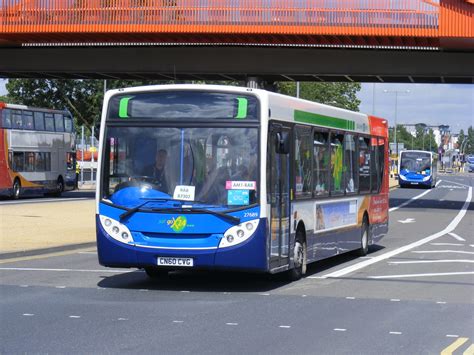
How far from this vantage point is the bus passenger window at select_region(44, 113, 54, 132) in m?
51.9

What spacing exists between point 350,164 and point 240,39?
22.2 m

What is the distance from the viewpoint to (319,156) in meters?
16.4

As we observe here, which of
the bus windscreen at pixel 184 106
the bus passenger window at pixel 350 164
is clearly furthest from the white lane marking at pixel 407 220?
the bus windscreen at pixel 184 106

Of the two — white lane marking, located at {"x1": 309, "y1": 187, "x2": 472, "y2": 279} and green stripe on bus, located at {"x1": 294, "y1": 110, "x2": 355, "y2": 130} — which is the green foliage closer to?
white lane marking, located at {"x1": 309, "y1": 187, "x2": 472, "y2": 279}

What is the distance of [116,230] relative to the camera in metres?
13.8

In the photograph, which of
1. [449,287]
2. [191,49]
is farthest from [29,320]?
[191,49]

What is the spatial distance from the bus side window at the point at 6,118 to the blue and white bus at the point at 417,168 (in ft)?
127

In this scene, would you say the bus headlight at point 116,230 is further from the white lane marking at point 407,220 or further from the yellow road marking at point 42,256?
the white lane marking at point 407,220

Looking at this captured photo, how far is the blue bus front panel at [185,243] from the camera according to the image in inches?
527

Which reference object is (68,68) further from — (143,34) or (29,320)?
(29,320)

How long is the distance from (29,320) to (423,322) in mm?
4258

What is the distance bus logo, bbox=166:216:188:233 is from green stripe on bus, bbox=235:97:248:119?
1554 millimetres

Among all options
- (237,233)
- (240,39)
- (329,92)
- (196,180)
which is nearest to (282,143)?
(196,180)

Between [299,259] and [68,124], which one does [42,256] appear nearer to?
[299,259]
